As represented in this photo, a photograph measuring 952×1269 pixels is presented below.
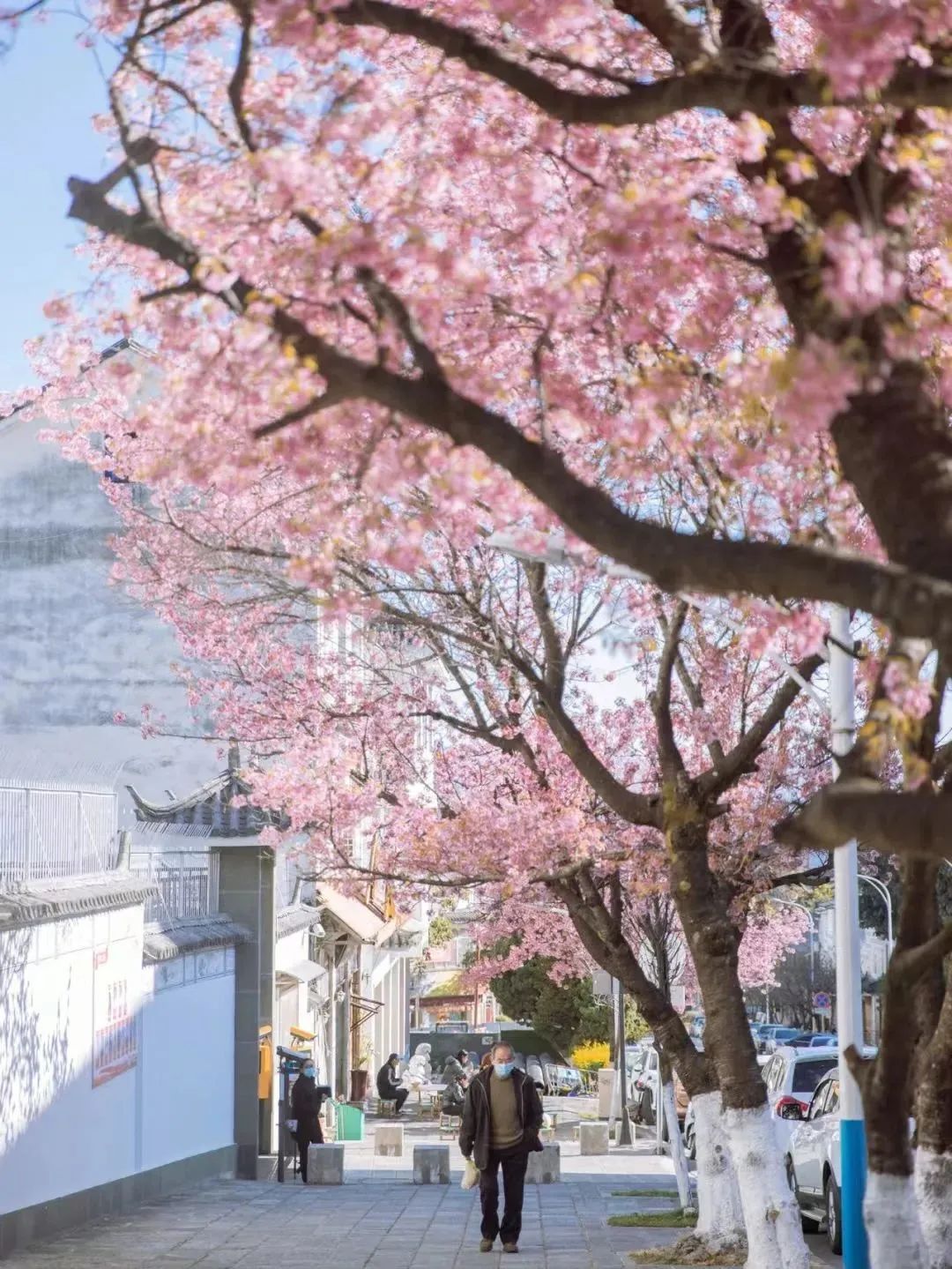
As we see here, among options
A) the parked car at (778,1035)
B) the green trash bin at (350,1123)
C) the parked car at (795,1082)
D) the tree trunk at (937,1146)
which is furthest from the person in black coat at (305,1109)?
the parked car at (778,1035)

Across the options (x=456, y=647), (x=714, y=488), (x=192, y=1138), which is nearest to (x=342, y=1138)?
(x=192, y=1138)

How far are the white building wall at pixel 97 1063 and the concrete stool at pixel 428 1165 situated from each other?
2732 millimetres

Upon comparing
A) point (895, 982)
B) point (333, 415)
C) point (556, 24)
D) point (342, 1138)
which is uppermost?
point (556, 24)

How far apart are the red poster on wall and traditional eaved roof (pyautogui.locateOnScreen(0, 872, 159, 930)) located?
1.84 ft

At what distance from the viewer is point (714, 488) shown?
35.0 feet

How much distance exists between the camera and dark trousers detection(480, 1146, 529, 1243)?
1489cm

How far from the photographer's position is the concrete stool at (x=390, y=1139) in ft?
94.6

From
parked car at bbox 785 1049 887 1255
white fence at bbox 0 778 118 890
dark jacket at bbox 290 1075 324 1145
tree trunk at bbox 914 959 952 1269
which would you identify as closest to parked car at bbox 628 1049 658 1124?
dark jacket at bbox 290 1075 324 1145

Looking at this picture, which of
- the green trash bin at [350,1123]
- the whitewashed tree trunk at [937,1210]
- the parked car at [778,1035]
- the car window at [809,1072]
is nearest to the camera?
the whitewashed tree trunk at [937,1210]

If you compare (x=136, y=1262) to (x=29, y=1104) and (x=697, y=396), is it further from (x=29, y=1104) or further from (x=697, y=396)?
(x=697, y=396)

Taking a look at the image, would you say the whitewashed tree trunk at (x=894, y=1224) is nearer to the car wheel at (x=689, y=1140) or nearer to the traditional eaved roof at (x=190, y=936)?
the traditional eaved roof at (x=190, y=936)

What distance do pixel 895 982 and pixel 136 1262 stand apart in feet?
28.2

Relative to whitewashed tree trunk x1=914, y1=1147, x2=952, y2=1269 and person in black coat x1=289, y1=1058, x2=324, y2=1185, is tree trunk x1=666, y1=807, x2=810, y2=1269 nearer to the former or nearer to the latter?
whitewashed tree trunk x1=914, y1=1147, x2=952, y2=1269

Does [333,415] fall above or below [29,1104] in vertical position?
above
